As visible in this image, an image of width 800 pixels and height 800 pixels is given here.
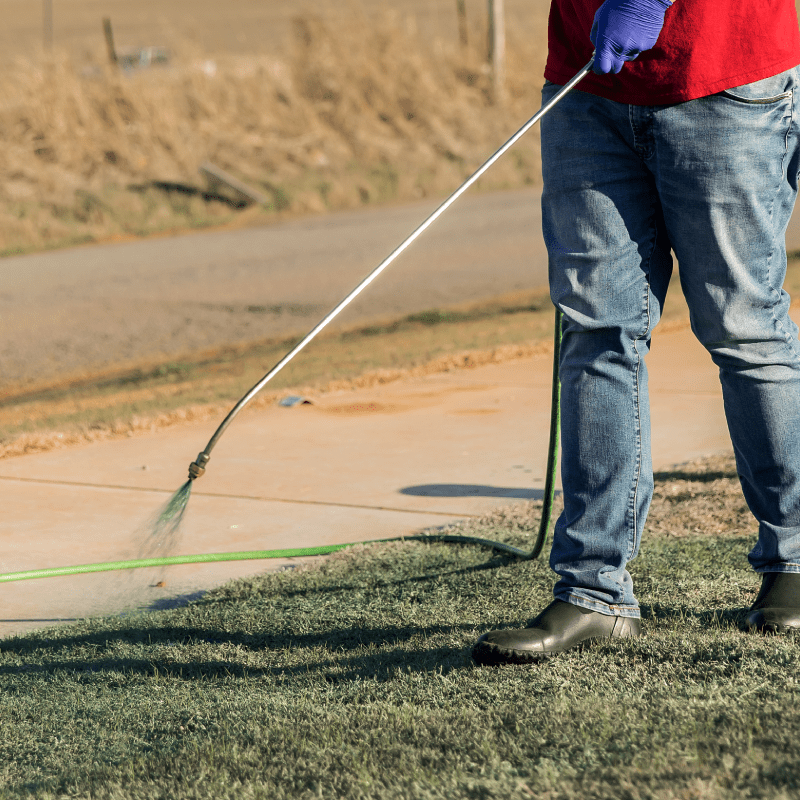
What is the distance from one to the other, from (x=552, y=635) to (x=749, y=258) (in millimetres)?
834

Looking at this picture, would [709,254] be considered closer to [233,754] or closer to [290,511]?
[233,754]

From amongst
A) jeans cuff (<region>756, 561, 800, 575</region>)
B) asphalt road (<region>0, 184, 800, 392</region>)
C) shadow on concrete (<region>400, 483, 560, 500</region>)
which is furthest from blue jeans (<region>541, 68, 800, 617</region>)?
asphalt road (<region>0, 184, 800, 392</region>)

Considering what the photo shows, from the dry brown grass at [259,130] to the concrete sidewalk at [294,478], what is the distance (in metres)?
9.79

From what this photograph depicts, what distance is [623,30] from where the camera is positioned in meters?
2.31

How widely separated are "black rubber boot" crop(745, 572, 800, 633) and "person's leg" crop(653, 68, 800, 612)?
13 millimetres

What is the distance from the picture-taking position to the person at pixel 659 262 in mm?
2436

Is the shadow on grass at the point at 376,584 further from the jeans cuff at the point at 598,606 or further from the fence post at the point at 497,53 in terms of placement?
the fence post at the point at 497,53

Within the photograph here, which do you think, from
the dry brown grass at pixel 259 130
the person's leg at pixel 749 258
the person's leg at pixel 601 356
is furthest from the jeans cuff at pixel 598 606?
the dry brown grass at pixel 259 130

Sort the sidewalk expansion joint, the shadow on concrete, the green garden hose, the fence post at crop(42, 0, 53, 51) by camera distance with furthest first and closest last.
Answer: the fence post at crop(42, 0, 53, 51), the shadow on concrete, the sidewalk expansion joint, the green garden hose

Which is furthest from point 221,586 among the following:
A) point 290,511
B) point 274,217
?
point 274,217

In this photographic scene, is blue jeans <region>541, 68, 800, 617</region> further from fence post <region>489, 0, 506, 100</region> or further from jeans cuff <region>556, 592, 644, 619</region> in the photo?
fence post <region>489, 0, 506, 100</region>

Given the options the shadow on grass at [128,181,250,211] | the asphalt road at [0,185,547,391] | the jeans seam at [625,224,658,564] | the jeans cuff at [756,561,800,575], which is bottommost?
the shadow on grass at [128,181,250,211]

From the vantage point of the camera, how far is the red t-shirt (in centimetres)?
242

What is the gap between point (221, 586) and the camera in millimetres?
3312
